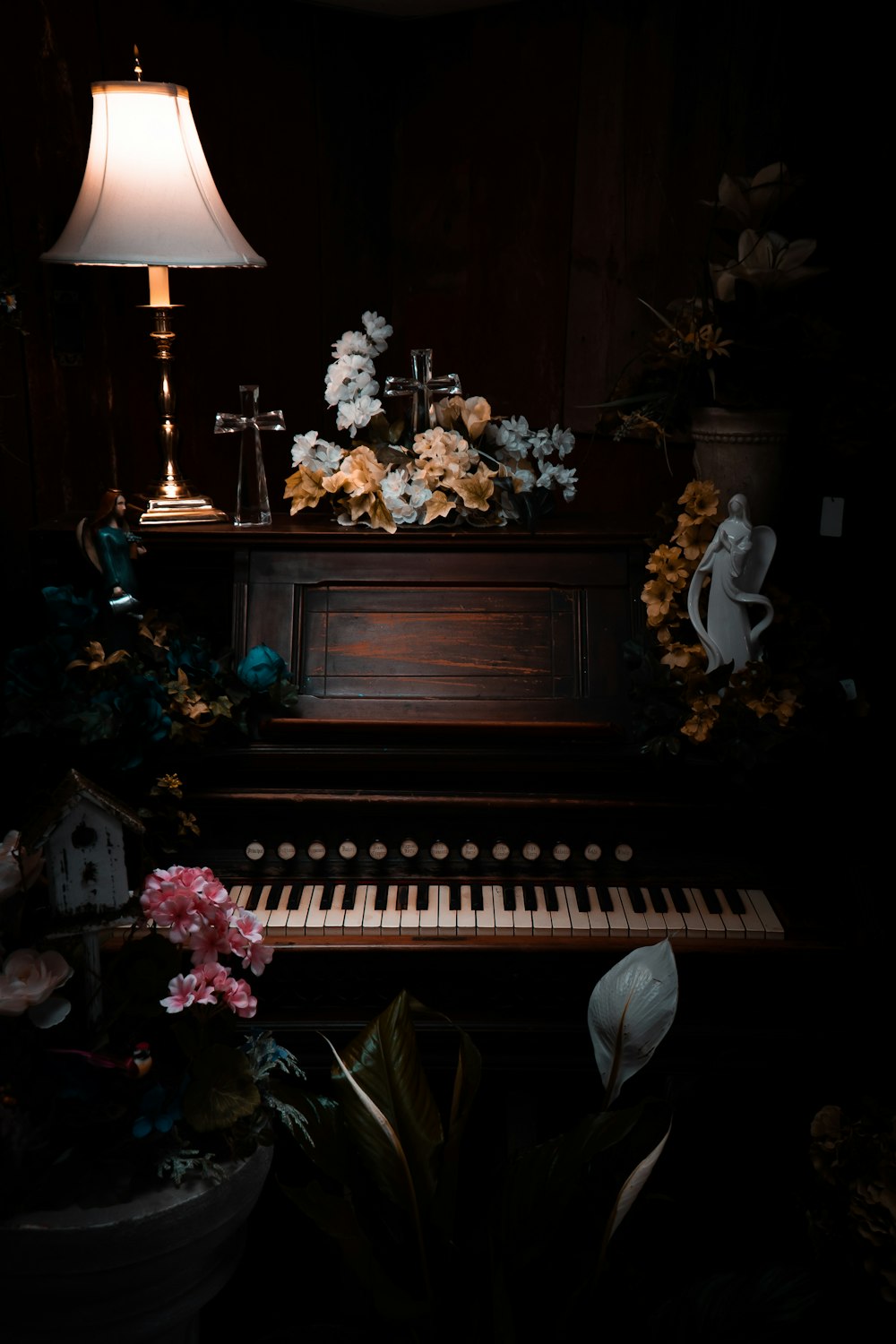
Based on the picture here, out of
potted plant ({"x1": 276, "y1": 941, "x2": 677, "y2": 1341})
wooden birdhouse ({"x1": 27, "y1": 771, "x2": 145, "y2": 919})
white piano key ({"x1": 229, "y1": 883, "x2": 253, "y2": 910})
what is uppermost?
wooden birdhouse ({"x1": 27, "y1": 771, "x2": 145, "y2": 919})

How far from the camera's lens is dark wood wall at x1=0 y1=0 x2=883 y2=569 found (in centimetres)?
258

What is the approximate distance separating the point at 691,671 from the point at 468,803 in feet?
1.48

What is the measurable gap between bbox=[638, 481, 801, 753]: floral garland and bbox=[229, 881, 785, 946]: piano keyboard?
272 mm

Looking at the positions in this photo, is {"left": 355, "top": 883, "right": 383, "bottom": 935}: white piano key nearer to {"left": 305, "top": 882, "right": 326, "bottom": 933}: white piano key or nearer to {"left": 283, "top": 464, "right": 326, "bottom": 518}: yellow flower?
{"left": 305, "top": 882, "right": 326, "bottom": 933}: white piano key

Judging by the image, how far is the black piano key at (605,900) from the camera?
6.56 feet

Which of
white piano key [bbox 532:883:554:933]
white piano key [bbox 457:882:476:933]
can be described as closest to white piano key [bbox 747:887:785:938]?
white piano key [bbox 532:883:554:933]

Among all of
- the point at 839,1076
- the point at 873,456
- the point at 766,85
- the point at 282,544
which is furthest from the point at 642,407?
the point at 839,1076

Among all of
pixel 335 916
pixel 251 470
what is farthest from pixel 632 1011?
pixel 251 470

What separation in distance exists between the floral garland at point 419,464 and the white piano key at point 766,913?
0.83m

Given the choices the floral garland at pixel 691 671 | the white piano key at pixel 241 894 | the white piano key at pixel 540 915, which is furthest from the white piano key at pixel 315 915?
the floral garland at pixel 691 671

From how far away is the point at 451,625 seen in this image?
224cm

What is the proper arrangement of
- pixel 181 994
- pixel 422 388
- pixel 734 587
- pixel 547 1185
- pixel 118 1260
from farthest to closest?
pixel 422 388, pixel 734 587, pixel 547 1185, pixel 181 994, pixel 118 1260

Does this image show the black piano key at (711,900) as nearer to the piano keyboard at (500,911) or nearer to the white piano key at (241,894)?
the piano keyboard at (500,911)

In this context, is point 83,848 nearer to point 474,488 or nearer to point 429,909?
point 429,909
